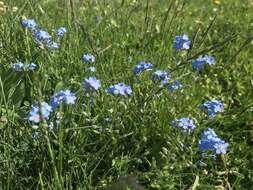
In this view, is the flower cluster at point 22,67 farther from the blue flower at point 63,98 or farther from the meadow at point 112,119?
the blue flower at point 63,98

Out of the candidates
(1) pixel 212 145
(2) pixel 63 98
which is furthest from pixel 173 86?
(2) pixel 63 98

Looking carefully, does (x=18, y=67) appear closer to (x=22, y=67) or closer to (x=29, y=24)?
(x=22, y=67)

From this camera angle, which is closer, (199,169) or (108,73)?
(199,169)

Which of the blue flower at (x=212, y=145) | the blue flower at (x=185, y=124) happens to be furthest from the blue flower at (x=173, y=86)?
the blue flower at (x=212, y=145)

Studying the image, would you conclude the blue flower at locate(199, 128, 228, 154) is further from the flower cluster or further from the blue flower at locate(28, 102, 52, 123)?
the flower cluster

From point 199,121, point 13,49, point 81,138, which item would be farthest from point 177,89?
point 13,49

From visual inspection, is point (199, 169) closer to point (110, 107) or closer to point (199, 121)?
point (199, 121)

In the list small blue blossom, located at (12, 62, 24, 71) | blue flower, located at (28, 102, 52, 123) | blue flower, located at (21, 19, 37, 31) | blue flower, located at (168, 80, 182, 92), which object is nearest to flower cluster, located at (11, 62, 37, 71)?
small blue blossom, located at (12, 62, 24, 71)

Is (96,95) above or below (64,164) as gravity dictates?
above
